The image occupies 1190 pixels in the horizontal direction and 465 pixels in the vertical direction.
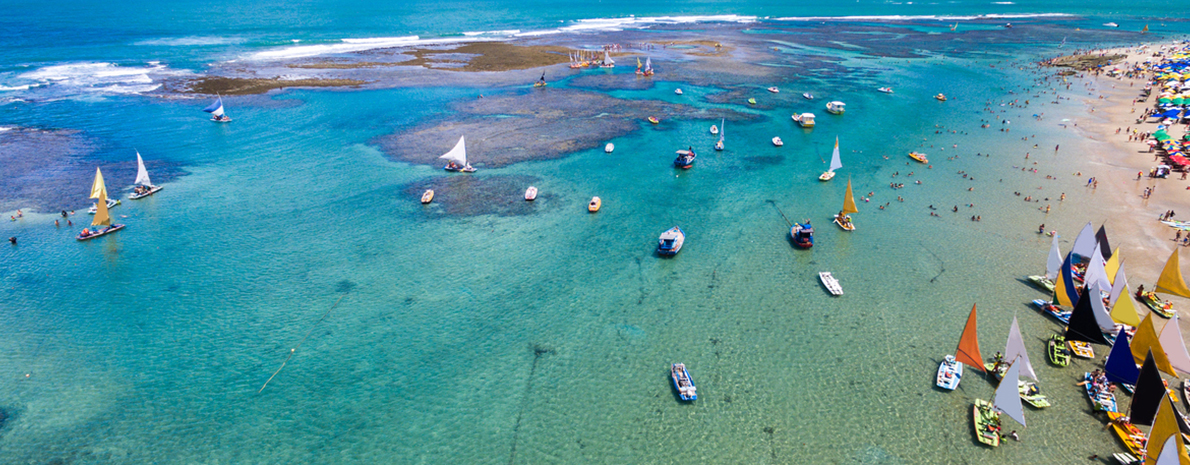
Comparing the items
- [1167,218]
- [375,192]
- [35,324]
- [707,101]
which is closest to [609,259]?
[375,192]

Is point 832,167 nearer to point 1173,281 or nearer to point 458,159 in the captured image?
Answer: point 1173,281

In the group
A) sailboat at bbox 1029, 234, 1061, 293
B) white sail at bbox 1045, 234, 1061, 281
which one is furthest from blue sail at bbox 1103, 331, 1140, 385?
white sail at bbox 1045, 234, 1061, 281

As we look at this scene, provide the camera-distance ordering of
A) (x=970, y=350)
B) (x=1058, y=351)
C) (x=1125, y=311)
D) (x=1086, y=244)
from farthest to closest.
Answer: (x=1086, y=244)
(x=1058, y=351)
(x=1125, y=311)
(x=970, y=350)

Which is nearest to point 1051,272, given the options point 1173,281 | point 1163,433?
point 1173,281

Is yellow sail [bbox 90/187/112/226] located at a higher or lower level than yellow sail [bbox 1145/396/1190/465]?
higher

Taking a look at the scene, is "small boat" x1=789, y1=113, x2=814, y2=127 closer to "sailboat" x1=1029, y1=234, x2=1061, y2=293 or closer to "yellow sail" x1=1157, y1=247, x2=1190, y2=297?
"sailboat" x1=1029, y1=234, x2=1061, y2=293

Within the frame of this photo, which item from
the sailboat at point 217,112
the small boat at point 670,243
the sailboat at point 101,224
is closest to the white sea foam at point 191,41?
the sailboat at point 217,112
